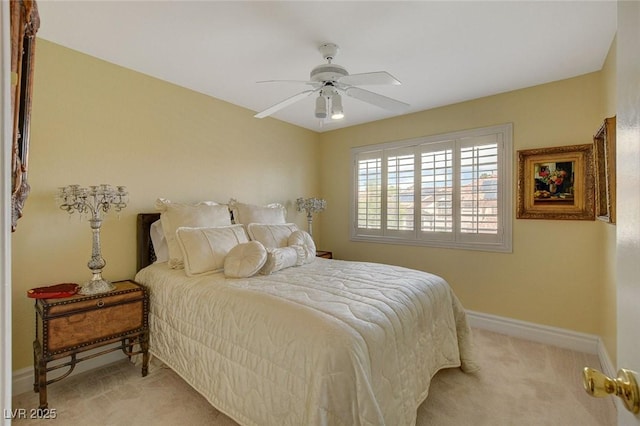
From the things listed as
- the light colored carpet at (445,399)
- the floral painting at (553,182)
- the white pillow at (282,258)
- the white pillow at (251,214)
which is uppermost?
the floral painting at (553,182)

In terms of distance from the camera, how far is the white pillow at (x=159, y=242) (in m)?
2.73

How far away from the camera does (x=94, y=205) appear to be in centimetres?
230

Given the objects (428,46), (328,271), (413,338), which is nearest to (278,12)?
(428,46)

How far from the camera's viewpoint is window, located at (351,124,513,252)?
3.30 meters

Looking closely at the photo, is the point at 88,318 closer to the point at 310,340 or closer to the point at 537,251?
the point at 310,340

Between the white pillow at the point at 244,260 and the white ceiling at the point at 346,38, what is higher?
the white ceiling at the point at 346,38

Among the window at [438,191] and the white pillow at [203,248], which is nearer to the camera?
the white pillow at [203,248]

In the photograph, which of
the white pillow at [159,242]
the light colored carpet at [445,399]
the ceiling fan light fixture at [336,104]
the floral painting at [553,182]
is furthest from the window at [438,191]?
the white pillow at [159,242]

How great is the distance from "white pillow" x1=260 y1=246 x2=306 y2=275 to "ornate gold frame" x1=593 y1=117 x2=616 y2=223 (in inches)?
87.5

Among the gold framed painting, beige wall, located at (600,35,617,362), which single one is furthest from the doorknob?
the gold framed painting

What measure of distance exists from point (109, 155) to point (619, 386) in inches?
126

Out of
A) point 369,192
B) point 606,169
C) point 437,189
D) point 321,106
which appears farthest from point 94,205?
point 606,169

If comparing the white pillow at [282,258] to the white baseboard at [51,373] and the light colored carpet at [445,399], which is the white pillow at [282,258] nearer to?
the light colored carpet at [445,399]

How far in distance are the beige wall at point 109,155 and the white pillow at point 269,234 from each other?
0.75 meters
